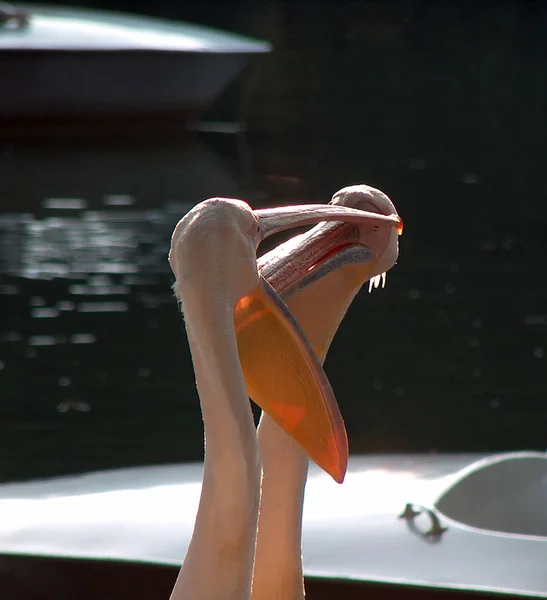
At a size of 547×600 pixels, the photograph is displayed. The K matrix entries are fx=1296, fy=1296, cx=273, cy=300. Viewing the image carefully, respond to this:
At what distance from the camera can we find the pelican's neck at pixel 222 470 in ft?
5.83

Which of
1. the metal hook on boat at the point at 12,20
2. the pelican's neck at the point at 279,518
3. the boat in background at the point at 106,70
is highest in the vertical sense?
the pelican's neck at the point at 279,518

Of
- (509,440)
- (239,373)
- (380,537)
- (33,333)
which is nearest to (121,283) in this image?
(33,333)

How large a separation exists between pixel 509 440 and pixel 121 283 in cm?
323

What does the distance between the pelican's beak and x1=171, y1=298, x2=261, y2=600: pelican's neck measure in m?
0.11

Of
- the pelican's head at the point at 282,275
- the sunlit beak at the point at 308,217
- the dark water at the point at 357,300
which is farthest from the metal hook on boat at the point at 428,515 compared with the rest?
the dark water at the point at 357,300

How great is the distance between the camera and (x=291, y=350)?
1922mm

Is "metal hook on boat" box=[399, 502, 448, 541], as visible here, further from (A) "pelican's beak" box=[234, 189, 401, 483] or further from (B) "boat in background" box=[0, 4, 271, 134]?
(B) "boat in background" box=[0, 4, 271, 134]

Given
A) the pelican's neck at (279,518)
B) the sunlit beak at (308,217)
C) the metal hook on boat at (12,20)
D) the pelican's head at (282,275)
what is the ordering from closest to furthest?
the pelican's head at (282,275), the sunlit beak at (308,217), the pelican's neck at (279,518), the metal hook on boat at (12,20)

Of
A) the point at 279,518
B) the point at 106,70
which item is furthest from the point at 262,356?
the point at 106,70

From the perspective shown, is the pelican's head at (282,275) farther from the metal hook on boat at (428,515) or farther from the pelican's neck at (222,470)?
the metal hook on boat at (428,515)

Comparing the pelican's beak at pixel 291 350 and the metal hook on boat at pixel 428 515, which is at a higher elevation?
the pelican's beak at pixel 291 350

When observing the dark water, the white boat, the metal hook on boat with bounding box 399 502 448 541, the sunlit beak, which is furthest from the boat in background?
the sunlit beak

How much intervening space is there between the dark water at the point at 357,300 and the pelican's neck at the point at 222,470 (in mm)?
3998

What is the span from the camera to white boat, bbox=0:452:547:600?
281cm
